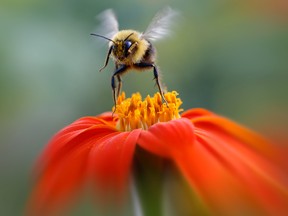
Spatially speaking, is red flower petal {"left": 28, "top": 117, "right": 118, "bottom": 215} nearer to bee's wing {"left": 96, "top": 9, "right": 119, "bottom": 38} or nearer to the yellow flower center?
the yellow flower center

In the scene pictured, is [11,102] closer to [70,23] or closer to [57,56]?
[57,56]

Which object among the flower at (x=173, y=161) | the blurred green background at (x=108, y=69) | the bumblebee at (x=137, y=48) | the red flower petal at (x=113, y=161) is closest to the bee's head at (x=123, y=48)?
the bumblebee at (x=137, y=48)

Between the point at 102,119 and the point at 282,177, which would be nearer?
the point at 282,177

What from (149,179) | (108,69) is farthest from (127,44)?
(108,69)

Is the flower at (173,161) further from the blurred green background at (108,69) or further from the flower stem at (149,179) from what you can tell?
the blurred green background at (108,69)

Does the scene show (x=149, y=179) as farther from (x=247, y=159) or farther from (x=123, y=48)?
(x=123, y=48)

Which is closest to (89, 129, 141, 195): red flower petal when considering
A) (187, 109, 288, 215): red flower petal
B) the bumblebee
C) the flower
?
the flower

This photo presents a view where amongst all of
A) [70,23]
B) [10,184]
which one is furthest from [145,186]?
[70,23]
